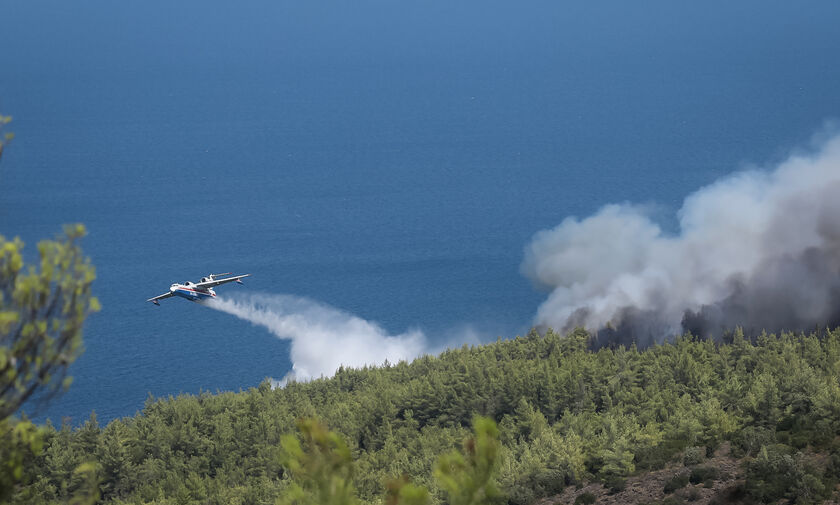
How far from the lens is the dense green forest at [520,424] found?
76.4 m

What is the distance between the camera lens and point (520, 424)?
99750mm

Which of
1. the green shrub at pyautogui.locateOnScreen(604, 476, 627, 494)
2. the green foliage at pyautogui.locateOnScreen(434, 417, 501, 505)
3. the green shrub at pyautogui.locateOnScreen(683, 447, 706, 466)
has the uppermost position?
the green shrub at pyautogui.locateOnScreen(683, 447, 706, 466)

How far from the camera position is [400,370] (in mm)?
133875

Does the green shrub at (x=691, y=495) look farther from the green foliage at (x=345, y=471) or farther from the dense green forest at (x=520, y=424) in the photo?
the green foliage at (x=345, y=471)

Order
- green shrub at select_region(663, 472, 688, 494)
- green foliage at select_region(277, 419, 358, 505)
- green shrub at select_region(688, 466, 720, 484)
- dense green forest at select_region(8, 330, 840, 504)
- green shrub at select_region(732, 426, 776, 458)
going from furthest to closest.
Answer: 1. dense green forest at select_region(8, 330, 840, 504)
2. green shrub at select_region(732, 426, 776, 458)
3. green shrub at select_region(663, 472, 688, 494)
4. green shrub at select_region(688, 466, 720, 484)
5. green foliage at select_region(277, 419, 358, 505)

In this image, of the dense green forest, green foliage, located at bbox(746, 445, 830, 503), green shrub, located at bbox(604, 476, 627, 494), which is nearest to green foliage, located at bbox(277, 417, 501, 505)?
green foliage, located at bbox(746, 445, 830, 503)

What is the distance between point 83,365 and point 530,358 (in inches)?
3658

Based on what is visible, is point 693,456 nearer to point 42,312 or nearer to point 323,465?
point 323,465

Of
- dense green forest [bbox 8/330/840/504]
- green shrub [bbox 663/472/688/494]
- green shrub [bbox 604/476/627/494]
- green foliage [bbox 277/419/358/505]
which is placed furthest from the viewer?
dense green forest [bbox 8/330/840/504]

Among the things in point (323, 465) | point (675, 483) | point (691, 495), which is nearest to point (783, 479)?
point (691, 495)

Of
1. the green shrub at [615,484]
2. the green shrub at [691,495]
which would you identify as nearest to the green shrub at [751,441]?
the green shrub at [691,495]

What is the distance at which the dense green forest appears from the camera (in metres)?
76.4

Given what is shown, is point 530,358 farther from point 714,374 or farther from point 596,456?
point 596,456

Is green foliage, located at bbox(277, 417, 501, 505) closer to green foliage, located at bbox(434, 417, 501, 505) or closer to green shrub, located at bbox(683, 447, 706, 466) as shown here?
green foliage, located at bbox(434, 417, 501, 505)
